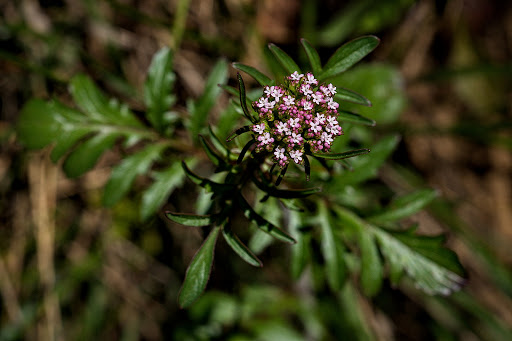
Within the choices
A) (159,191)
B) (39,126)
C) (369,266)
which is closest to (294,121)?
(159,191)

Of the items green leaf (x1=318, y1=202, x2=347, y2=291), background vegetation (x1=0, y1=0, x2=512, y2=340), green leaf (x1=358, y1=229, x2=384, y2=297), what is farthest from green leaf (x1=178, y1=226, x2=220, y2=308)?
background vegetation (x1=0, y1=0, x2=512, y2=340)

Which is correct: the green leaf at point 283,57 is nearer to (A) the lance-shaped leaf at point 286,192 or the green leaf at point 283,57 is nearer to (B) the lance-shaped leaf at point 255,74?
(B) the lance-shaped leaf at point 255,74

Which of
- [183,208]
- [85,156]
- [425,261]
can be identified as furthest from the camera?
[183,208]

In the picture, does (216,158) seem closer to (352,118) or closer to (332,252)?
(352,118)

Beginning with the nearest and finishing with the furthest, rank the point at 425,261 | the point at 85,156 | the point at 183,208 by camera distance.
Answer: the point at 425,261 → the point at 85,156 → the point at 183,208

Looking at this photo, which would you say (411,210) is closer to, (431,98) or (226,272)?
(226,272)

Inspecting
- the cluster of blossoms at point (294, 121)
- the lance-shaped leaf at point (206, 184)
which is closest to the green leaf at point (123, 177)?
the lance-shaped leaf at point (206, 184)

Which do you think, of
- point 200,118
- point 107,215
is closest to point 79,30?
point 107,215
